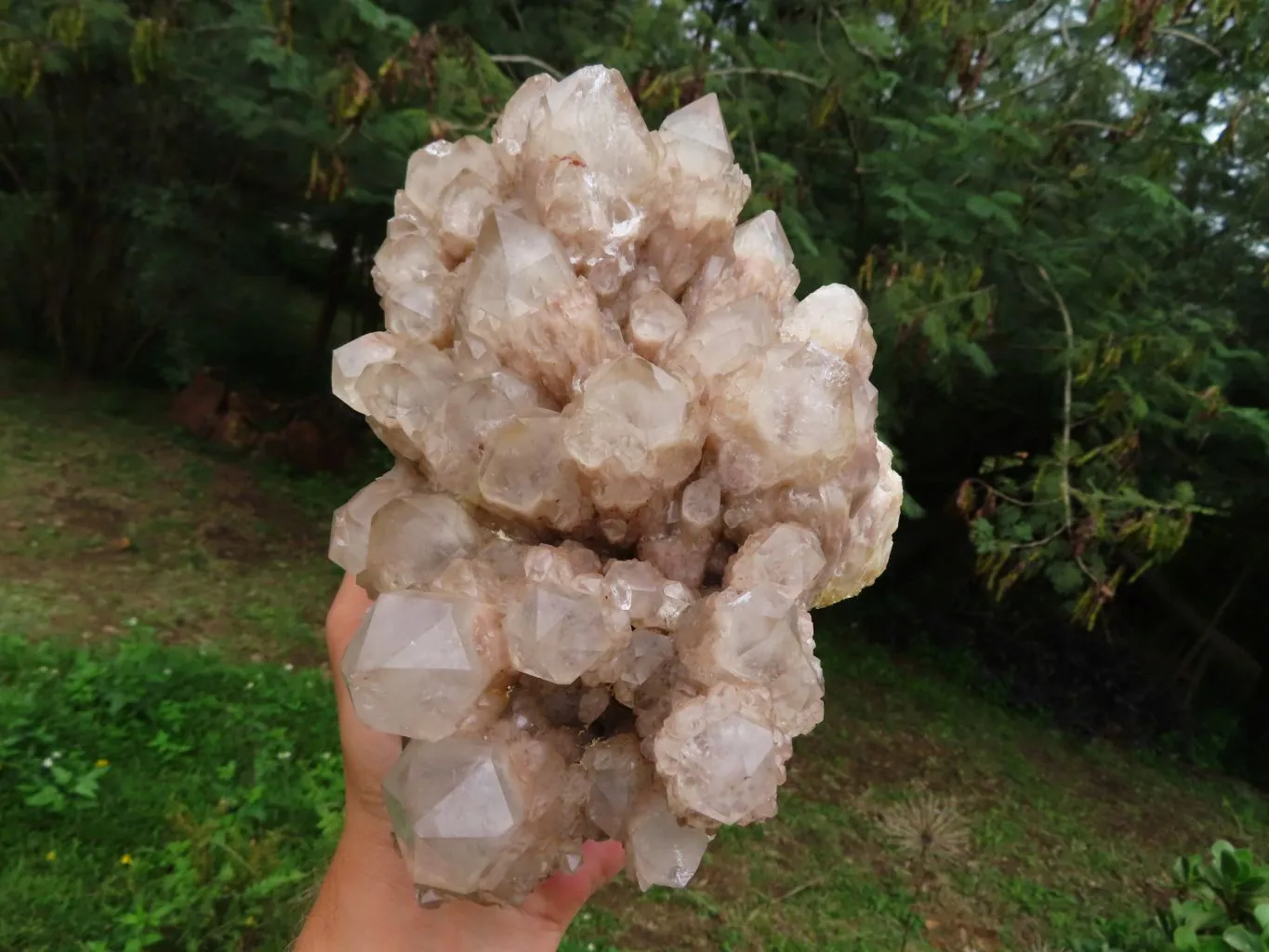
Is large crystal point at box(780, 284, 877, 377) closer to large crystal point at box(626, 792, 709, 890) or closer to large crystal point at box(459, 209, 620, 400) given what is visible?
large crystal point at box(459, 209, 620, 400)

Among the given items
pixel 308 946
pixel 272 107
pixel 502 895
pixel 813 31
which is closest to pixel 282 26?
pixel 272 107

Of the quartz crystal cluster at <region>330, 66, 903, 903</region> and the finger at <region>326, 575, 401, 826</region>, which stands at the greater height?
the quartz crystal cluster at <region>330, 66, 903, 903</region>

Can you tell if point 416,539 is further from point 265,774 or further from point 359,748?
point 265,774

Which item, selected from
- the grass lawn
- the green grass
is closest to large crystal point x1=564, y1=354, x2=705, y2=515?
the grass lawn

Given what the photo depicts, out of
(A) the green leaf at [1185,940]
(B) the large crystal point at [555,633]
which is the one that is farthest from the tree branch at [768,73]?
(A) the green leaf at [1185,940]

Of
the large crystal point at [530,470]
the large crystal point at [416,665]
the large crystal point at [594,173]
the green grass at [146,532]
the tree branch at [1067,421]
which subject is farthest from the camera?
the green grass at [146,532]

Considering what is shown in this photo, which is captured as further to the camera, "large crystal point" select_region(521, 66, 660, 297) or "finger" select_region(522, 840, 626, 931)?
"finger" select_region(522, 840, 626, 931)

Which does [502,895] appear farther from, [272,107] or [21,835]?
[272,107]

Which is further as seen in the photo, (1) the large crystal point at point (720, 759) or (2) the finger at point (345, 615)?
(2) the finger at point (345, 615)

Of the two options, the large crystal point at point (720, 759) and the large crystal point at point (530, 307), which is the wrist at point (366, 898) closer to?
the large crystal point at point (720, 759)

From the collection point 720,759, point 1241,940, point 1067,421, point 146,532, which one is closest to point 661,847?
point 720,759
